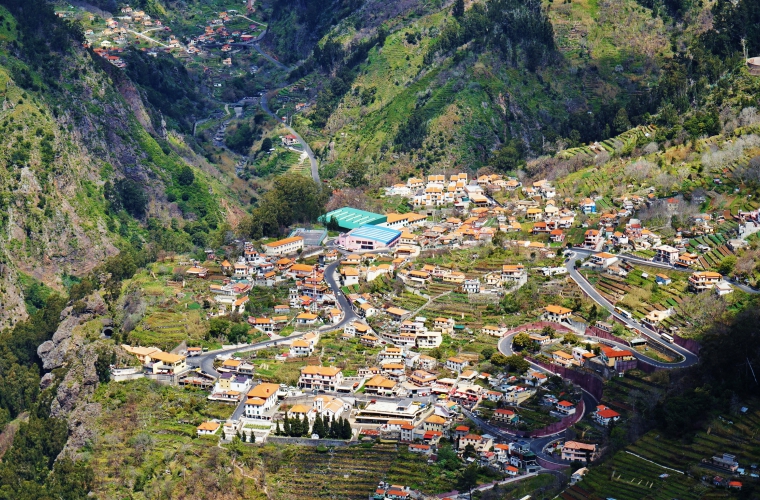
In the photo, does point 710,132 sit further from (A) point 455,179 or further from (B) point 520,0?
(B) point 520,0

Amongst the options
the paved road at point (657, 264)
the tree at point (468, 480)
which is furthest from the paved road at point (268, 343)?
the tree at point (468, 480)

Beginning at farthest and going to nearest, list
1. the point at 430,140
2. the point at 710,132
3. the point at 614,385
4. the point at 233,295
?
1. the point at 430,140
2. the point at 710,132
3. the point at 233,295
4. the point at 614,385

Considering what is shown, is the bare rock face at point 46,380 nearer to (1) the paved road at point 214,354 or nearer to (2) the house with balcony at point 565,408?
(1) the paved road at point 214,354

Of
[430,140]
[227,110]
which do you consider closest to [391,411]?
[430,140]

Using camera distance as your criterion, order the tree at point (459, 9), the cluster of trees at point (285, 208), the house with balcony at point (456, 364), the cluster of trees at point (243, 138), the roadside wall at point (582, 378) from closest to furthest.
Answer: the roadside wall at point (582, 378), the house with balcony at point (456, 364), the cluster of trees at point (285, 208), the tree at point (459, 9), the cluster of trees at point (243, 138)

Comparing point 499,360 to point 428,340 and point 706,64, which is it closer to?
point 428,340

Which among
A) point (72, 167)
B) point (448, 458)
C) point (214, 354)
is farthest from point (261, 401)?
point (72, 167)

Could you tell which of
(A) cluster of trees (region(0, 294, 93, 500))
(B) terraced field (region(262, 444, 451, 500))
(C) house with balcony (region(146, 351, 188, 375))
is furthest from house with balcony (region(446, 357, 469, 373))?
(A) cluster of trees (region(0, 294, 93, 500))
